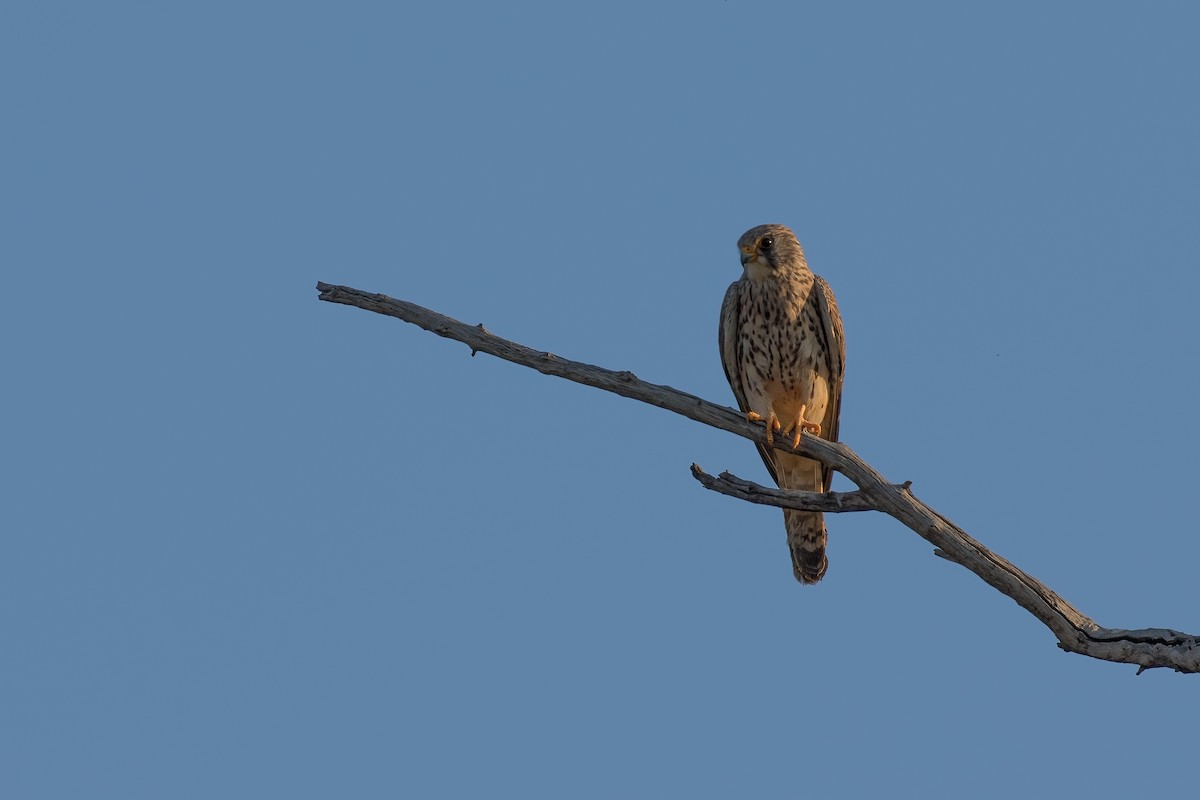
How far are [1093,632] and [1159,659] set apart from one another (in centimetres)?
27

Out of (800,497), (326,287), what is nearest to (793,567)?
(800,497)

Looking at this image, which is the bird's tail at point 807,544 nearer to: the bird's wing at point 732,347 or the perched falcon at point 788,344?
the perched falcon at point 788,344

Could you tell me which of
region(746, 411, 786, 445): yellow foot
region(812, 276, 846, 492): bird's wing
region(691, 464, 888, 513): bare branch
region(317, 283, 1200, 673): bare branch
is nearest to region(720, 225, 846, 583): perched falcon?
region(812, 276, 846, 492): bird's wing

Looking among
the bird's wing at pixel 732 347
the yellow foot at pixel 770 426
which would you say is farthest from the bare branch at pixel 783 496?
the bird's wing at pixel 732 347

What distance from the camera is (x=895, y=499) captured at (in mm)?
5902

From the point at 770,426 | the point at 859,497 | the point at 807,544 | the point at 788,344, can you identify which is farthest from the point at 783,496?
the point at 807,544

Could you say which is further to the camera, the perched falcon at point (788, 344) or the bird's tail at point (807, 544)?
the bird's tail at point (807, 544)

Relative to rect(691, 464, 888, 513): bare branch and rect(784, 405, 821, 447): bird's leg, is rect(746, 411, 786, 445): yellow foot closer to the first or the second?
rect(784, 405, 821, 447): bird's leg

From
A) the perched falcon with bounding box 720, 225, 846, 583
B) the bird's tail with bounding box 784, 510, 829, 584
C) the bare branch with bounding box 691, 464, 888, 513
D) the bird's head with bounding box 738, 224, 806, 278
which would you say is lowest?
the bare branch with bounding box 691, 464, 888, 513

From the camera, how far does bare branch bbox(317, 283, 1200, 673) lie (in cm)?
544

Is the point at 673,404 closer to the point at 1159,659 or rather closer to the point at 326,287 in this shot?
the point at 326,287

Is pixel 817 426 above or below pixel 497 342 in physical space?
above

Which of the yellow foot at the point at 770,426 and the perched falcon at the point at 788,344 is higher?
the perched falcon at the point at 788,344

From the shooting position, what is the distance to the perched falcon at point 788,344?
25.9 ft
